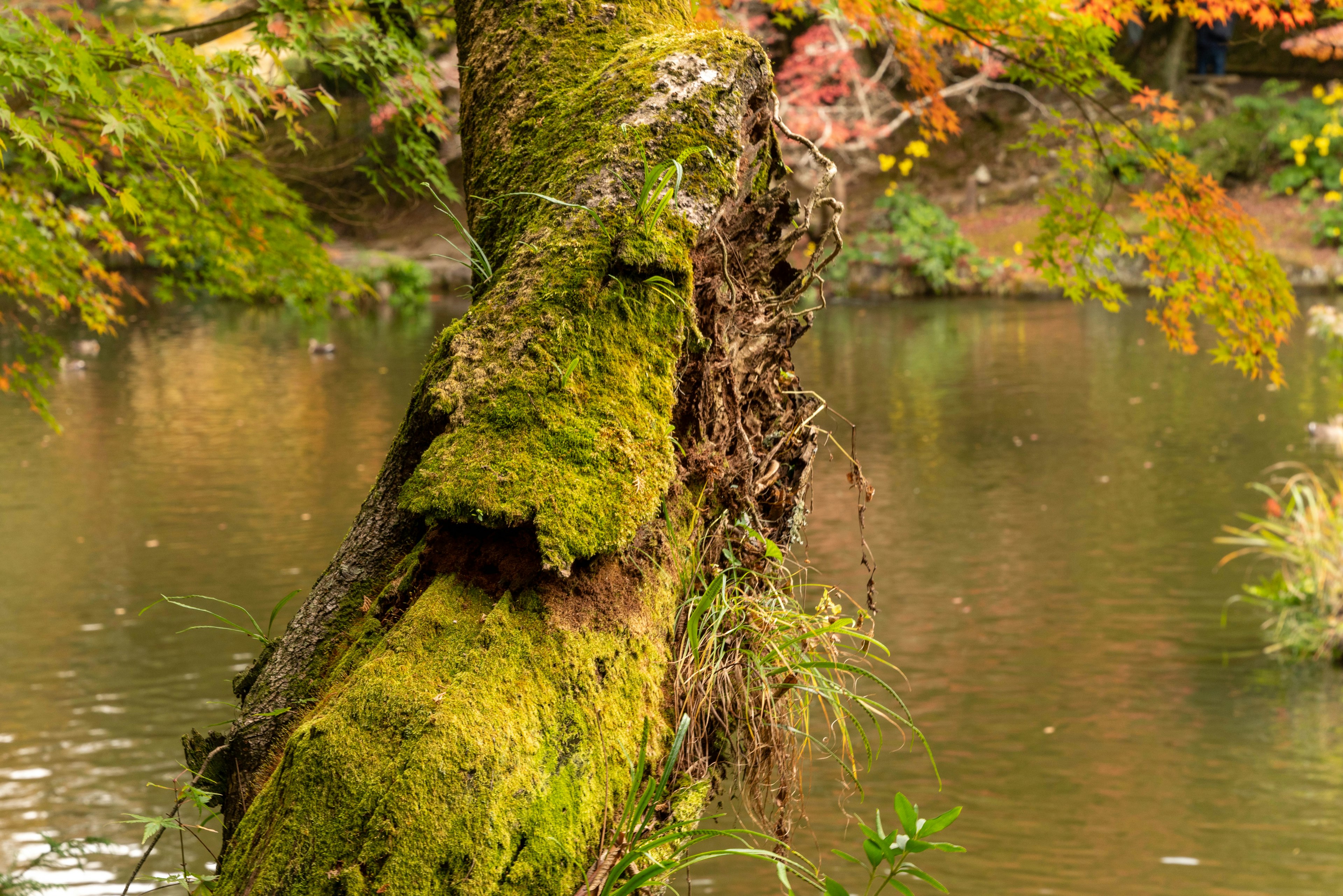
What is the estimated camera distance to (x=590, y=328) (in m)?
1.63

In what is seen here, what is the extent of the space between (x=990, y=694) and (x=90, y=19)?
5.40m

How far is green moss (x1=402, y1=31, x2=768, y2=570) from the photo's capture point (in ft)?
4.91

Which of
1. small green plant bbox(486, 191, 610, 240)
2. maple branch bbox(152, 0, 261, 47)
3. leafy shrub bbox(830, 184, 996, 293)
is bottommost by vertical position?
leafy shrub bbox(830, 184, 996, 293)

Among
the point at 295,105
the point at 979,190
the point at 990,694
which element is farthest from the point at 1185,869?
the point at 979,190

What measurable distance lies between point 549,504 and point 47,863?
135 inches

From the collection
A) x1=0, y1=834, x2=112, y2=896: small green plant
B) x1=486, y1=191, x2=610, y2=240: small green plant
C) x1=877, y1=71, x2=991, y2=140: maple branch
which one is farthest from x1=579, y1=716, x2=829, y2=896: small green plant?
x1=877, y1=71, x2=991, y2=140: maple branch

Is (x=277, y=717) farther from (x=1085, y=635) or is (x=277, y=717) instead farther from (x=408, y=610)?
(x=1085, y=635)

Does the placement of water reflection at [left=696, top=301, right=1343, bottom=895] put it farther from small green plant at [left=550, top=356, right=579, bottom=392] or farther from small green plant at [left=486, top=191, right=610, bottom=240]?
small green plant at [left=486, top=191, right=610, bottom=240]

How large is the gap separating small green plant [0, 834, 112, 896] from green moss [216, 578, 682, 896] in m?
1.83

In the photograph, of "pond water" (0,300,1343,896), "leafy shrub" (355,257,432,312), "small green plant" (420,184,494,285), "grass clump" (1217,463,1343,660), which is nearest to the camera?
"small green plant" (420,184,494,285)

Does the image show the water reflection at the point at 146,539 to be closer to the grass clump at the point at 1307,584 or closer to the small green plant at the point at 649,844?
the small green plant at the point at 649,844

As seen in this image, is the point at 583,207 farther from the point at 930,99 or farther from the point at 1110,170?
the point at 930,99

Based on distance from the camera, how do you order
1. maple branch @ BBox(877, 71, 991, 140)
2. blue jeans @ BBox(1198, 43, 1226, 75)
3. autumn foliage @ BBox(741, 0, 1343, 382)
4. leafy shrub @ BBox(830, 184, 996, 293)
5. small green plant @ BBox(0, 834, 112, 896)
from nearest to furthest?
small green plant @ BBox(0, 834, 112, 896), autumn foliage @ BBox(741, 0, 1343, 382), maple branch @ BBox(877, 71, 991, 140), leafy shrub @ BBox(830, 184, 996, 293), blue jeans @ BBox(1198, 43, 1226, 75)

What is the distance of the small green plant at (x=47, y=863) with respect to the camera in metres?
3.15
